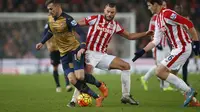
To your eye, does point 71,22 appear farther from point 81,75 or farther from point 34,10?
point 34,10

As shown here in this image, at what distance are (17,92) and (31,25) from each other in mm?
14829

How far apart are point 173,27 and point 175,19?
0.24m

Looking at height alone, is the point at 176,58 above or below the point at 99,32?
below

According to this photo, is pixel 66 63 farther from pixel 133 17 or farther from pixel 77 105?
pixel 133 17

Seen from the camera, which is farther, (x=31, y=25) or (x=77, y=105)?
(x=31, y=25)

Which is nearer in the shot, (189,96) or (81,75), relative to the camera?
(189,96)

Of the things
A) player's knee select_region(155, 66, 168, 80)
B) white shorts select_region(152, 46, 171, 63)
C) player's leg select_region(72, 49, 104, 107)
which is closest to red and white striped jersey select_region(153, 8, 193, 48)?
A: player's knee select_region(155, 66, 168, 80)

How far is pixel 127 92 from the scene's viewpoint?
42.2 ft

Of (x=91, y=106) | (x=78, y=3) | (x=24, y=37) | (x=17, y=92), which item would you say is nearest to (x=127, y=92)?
(x=91, y=106)

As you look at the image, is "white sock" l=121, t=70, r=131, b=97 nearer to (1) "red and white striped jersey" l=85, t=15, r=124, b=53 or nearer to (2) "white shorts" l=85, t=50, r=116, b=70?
(2) "white shorts" l=85, t=50, r=116, b=70

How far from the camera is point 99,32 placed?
12961 millimetres

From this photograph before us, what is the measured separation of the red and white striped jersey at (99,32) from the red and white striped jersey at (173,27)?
1.15 m

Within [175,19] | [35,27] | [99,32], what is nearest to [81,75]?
[99,32]

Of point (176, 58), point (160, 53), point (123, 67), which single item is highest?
point (176, 58)
